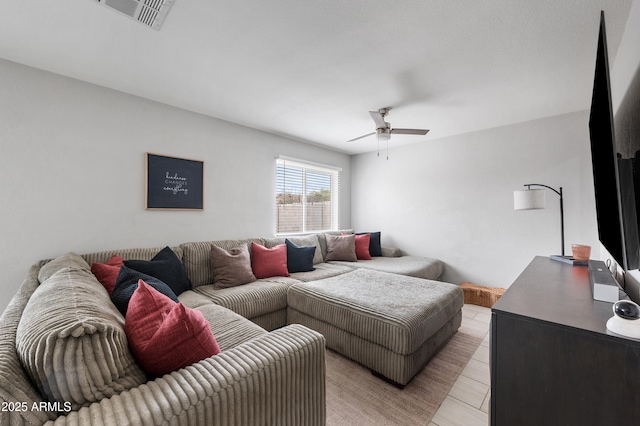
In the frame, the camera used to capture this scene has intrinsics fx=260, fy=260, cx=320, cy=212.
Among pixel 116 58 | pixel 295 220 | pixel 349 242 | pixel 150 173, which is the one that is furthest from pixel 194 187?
pixel 349 242

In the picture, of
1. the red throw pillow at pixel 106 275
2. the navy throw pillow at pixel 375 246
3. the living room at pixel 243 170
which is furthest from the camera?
the navy throw pillow at pixel 375 246

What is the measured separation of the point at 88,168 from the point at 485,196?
4.63 metres

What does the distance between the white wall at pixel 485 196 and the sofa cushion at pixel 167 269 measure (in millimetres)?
3413

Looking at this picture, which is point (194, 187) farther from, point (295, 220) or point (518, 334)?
point (518, 334)

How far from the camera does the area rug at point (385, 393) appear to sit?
5.20 feet

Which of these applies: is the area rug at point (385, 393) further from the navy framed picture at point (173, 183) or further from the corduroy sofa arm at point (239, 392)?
the navy framed picture at point (173, 183)

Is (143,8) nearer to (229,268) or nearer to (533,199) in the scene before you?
(229,268)

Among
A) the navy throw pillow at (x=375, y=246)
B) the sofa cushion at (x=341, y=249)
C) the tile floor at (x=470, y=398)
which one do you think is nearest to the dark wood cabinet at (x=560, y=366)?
the tile floor at (x=470, y=398)

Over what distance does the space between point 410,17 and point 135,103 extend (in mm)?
2647

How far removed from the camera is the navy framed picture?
108 inches

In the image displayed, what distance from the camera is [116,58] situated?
6.52 ft

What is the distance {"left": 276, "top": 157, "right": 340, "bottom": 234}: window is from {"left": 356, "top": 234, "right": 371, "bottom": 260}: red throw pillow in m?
0.75

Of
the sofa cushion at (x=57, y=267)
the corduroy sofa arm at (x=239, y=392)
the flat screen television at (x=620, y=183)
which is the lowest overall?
the corduroy sofa arm at (x=239, y=392)

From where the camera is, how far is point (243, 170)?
3531 mm
